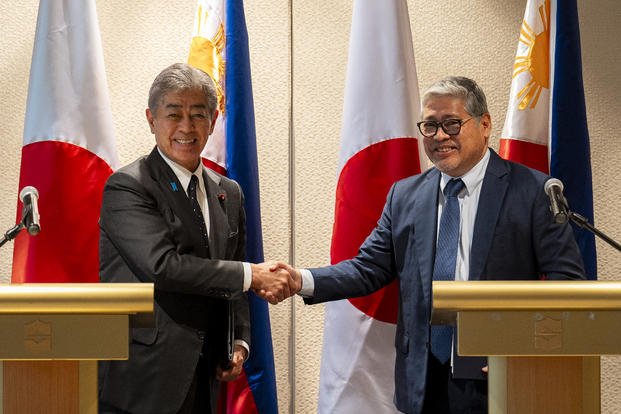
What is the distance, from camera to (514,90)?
3057 mm

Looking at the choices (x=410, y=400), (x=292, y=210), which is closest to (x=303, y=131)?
(x=292, y=210)

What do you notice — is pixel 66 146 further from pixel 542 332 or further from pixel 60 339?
pixel 542 332

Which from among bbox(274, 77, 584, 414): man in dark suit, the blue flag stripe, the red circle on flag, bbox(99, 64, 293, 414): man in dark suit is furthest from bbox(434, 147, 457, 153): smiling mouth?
the blue flag stripe

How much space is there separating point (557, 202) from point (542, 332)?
0.41 metres

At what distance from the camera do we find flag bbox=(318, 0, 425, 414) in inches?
115

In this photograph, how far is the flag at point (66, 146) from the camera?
2.85 metres

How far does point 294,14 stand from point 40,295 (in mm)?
2409

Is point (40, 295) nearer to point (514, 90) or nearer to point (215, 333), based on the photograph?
point (215, 333)

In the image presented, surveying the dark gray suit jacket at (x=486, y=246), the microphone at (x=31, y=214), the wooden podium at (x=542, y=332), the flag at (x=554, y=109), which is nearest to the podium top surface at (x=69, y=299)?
the microphone at (x=31, y=214)

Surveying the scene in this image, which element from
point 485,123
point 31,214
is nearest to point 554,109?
point 485,123

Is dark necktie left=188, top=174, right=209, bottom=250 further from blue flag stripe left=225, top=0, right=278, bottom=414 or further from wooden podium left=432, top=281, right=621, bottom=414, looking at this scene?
wooden podium left=432, top=281, right=621, bottom=414

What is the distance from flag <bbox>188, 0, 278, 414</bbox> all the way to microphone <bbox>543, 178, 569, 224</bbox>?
4.45 feet

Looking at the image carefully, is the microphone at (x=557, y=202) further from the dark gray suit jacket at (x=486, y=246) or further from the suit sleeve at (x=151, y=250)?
the suit sleeve at (x=151, y=250)

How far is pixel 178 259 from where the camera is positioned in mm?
2238
